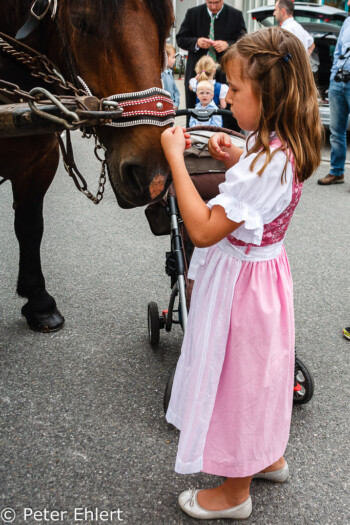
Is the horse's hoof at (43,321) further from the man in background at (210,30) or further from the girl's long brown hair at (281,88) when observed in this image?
the man in background at (210,30)

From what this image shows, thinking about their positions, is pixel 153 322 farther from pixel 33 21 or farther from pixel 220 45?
pixel 220 45

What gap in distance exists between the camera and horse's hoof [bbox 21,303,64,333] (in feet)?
10.0

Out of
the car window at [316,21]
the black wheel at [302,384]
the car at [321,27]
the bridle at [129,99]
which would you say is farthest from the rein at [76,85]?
the car window at [316,21]

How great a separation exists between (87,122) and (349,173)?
5.91 m

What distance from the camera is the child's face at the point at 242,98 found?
1.55 m

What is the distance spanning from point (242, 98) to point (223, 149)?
383 mm

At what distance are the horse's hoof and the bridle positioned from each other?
161cm

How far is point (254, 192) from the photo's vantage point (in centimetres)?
151

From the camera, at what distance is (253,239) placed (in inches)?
61.5

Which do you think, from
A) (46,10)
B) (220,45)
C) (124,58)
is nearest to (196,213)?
(124,58)

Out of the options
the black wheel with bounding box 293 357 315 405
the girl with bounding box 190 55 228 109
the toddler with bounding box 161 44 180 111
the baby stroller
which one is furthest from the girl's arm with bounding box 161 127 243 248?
the girl with bounding box 190 55 228 109

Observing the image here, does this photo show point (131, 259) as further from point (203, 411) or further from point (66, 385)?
point (203, 411)

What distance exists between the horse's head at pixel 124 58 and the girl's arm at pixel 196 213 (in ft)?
0.74

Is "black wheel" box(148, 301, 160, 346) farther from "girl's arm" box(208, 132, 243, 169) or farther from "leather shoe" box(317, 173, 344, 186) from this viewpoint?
"leather shoe" box(317, 173, 344, 186)
